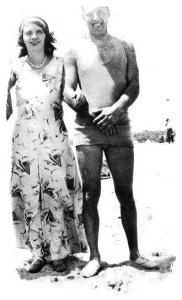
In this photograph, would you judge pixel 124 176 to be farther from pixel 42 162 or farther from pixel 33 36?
pixel 33 36

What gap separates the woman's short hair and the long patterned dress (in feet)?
0.28

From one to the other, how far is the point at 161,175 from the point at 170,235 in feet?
8.51

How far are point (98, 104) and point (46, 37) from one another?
65 cm

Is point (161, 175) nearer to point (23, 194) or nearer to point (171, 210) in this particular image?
point (171, 210)

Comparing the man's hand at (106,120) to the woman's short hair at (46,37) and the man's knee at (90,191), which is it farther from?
the woman's short hair at (46,37)

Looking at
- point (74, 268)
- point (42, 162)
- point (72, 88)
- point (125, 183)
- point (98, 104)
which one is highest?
point (72, 88)

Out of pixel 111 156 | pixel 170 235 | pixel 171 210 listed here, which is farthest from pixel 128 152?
pixel 171 210

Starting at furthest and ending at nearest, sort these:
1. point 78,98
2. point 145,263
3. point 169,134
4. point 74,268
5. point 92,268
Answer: point 169,134 < point 74,268 < point 145,263 < point 92,268 < point 78,98

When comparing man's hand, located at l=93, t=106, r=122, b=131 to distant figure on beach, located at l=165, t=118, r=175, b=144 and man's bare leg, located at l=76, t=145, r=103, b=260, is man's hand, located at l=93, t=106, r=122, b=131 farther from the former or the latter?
distant figure on beach, located at l=165, t=118, r=175, b=144

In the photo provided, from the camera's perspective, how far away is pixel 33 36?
133 inches

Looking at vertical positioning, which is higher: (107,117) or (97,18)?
(97,18)

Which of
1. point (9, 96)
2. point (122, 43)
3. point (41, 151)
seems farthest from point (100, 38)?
point (41, 151)

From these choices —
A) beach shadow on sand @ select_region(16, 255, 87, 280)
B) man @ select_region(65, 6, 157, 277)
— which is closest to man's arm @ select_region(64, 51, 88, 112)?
man @ select_region(65, 6, 157, 277)

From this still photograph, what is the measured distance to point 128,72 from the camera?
3.53 metres
